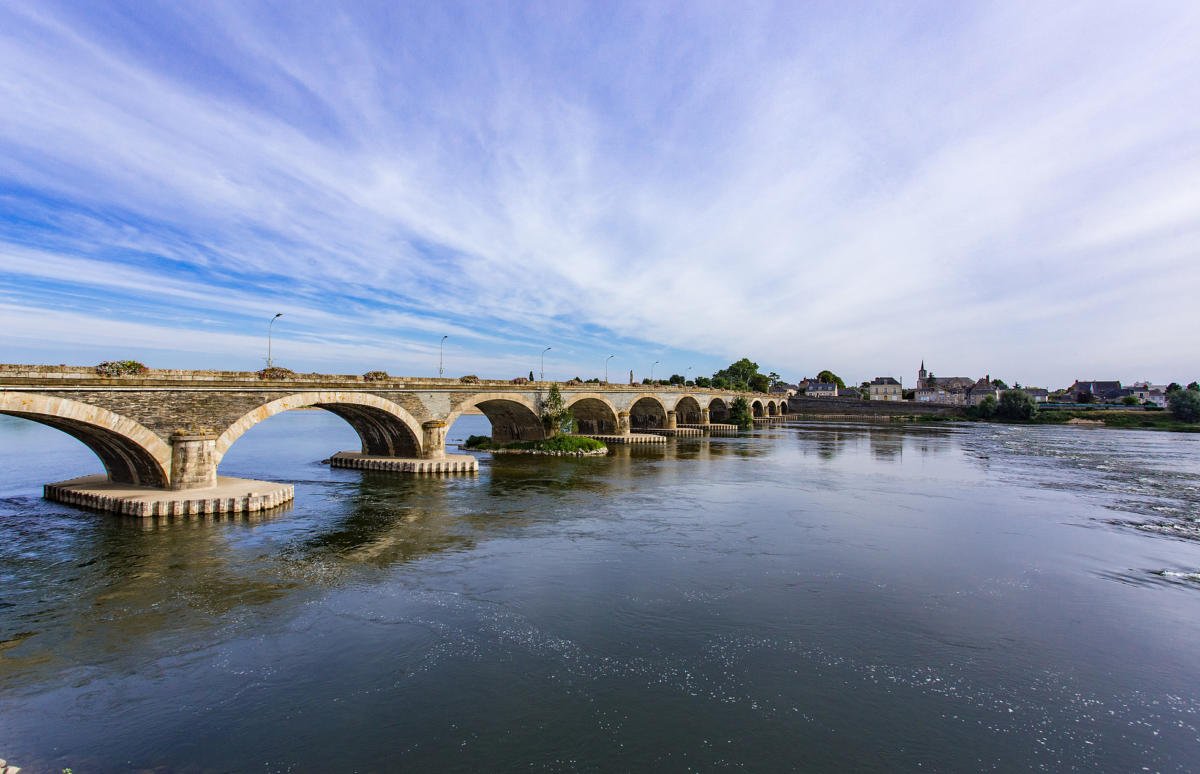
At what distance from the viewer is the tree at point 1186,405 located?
118 meters

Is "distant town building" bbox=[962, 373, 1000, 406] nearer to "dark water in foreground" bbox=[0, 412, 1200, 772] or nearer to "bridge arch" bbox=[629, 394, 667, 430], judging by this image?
"bridge arch" bbox=[629, 394, 667, 430]

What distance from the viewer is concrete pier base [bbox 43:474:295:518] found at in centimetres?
2647

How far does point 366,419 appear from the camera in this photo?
1734 inches

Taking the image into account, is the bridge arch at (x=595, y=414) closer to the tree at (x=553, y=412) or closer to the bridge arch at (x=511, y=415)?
the tree at (x=553, y=412)

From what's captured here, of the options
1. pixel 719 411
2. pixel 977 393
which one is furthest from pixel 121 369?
pixel 977 393

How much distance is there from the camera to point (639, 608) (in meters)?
17.4

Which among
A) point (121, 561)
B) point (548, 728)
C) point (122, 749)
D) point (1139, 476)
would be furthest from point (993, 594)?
point (1139, 476)

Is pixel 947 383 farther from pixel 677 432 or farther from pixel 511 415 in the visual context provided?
pixel 511 415

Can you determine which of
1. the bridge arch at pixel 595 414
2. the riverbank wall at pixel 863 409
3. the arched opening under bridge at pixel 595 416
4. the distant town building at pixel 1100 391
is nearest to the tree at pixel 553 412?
the bridge arch at pixel 595 414

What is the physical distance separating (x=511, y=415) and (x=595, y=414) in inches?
653

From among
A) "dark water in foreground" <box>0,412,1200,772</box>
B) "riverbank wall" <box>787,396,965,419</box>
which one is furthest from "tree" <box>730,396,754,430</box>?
"dark water in foreground" <box>0,412,1200,772</box>

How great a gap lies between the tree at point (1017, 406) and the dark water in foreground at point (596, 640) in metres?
115

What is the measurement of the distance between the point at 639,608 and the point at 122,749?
1167 centimetres

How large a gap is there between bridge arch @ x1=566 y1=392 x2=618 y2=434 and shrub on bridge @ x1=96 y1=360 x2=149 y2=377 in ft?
143
